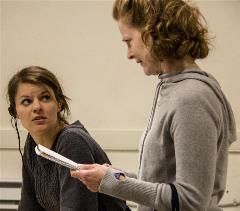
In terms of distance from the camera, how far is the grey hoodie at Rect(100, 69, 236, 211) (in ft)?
2.56

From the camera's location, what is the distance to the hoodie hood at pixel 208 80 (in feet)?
2.72

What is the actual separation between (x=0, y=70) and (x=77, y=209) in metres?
1.32

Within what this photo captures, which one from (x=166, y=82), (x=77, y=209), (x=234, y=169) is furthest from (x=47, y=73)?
(x=234, y=169)

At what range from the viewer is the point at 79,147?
1246 millimetres

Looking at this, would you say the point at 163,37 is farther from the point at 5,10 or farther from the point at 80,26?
the point at 5,10

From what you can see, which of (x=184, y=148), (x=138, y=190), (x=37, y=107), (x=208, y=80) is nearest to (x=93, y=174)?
(x=138, y=190)

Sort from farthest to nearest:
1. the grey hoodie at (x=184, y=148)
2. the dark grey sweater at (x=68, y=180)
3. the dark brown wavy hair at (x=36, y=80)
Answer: the dark brown wavy hair at (x=36, y=80) < the dark grey sweater at (x=68, y=180) < the grey hoodie at (x=184, y=148)

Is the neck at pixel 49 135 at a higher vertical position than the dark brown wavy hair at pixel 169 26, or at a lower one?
lower

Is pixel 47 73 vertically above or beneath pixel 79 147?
above

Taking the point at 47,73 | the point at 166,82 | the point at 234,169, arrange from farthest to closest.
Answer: the point at 234,169 < the point at 47,73 < the point at 166,82

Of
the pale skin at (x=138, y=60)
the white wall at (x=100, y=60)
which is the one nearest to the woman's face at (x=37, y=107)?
the pale skin at (x=138, y=60)

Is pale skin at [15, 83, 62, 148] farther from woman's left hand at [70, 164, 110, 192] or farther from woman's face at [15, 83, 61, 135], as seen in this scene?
woman's left hand at [70, 164, 110, 192]

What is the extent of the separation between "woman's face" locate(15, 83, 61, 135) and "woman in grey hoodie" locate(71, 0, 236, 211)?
1.84 feet

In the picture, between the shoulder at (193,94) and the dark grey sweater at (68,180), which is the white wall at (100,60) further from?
the shoulder at (193,94)
